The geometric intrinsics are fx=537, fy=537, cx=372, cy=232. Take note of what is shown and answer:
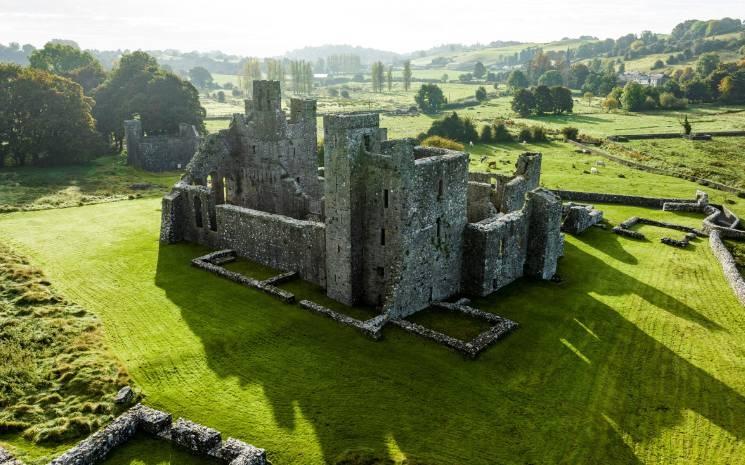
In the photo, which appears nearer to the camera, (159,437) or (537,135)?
(159,437)

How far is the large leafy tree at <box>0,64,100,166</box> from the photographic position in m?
61.3

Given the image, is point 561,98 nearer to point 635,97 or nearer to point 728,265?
point 635,97

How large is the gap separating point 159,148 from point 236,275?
4205cm

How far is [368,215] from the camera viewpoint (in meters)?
27.7

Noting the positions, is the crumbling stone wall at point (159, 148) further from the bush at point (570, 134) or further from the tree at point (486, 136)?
the bush at point (570, 134)

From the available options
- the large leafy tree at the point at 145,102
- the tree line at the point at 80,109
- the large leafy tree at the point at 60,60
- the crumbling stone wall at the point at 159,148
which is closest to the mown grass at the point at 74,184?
the crumbling stone wall at the point at 159,148

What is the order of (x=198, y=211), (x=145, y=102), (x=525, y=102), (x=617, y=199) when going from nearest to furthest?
(x=198, y=211), (x=617, y=199), (x=145, y=102), (x=525, y=102)

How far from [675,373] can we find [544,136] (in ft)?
224

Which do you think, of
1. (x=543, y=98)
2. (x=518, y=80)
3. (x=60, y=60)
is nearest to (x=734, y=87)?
(x=543, y=98)

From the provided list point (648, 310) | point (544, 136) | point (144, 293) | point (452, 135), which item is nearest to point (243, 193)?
point (144, 293)

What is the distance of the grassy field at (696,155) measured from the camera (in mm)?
63500

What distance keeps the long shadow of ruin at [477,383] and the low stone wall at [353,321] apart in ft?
1.36

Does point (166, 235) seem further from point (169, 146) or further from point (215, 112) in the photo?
point (215, 112)

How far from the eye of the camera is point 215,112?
12912 cm
